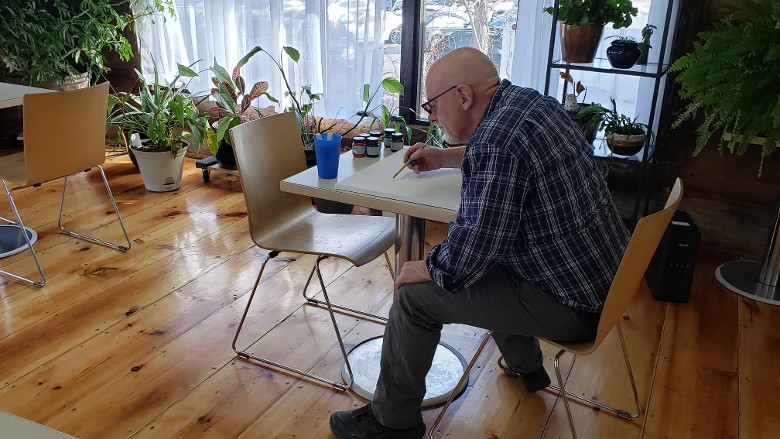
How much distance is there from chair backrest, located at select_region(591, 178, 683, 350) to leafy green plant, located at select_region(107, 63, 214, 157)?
272 cm

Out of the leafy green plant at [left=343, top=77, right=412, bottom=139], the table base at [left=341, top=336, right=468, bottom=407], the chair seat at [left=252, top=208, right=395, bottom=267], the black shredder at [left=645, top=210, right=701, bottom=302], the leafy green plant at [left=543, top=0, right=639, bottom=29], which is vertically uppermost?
the leafy green plant at [left=543, top=0, right=639, bottom=29]

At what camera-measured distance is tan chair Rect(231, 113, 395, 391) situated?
2.14 m

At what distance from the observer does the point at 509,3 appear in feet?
10.8

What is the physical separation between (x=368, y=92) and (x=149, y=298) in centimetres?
152

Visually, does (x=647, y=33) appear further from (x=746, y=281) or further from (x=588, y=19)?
(x=746, y=281)

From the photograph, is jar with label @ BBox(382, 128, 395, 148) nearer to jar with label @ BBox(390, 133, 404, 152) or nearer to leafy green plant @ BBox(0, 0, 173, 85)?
jar with label @ BBox(390, 133, 404, 152)

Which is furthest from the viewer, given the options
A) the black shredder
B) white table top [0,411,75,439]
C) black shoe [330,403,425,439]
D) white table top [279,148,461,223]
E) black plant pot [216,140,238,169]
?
black plant pot [216,140,238,169]

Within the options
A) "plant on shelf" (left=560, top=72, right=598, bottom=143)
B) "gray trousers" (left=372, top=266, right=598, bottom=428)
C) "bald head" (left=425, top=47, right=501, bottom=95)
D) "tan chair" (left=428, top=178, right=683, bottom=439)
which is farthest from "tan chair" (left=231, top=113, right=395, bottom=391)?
"plant on shelf" (left=560, top=72, right=598, bottom=143)

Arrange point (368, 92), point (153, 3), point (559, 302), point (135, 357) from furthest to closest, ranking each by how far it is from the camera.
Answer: point (153, 3) → point (368, 92) → point (135, 357) → point (559, 302)

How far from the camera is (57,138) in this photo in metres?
2.71

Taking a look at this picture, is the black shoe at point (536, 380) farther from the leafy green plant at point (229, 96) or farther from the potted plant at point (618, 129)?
the leafy green plant at point (229, 96)

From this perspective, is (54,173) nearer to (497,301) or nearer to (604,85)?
(497,301)

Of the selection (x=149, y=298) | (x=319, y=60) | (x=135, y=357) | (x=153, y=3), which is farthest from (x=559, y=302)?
(x=153, y=3)

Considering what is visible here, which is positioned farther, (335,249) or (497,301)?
(335,249)
